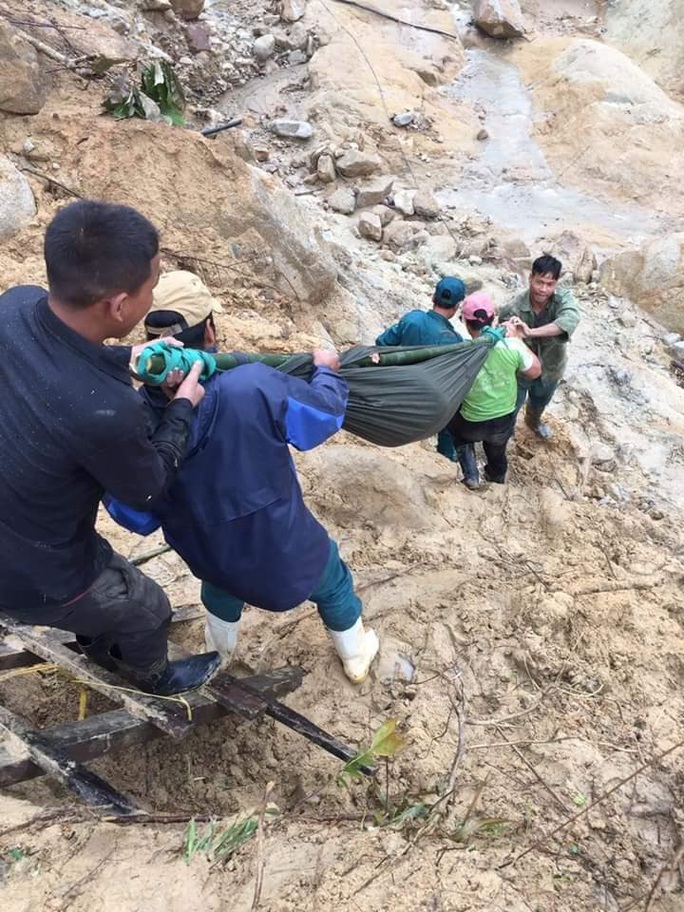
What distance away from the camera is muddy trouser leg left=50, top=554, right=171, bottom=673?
186 centimetres

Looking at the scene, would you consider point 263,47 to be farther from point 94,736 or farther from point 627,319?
point 94,736

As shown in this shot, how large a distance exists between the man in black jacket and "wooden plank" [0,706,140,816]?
30 cm

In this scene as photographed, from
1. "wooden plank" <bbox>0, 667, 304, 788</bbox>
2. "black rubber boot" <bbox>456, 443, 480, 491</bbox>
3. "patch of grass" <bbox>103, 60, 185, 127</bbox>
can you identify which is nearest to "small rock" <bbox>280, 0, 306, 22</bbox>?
"patch of grass" <bbox>103, 60, 185, 127</bbox>

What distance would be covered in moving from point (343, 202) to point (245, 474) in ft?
21.0

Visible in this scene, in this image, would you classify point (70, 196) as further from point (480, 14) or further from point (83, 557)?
point (480, 14)

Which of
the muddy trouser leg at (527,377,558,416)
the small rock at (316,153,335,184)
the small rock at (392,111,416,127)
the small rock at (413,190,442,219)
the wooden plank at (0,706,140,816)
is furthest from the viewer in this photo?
the small rock at (392,111,416,127)

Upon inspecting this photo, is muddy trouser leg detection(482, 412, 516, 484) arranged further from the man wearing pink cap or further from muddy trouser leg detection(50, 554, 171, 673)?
muddy trouser leg detection(50, 554, 171, 673)

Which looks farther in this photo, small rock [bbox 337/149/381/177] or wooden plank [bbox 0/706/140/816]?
small rock [bbox 337/149/381/177]

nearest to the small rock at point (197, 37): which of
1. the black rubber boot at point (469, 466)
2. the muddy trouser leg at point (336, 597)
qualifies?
the black rubber boot at point (469, 466)

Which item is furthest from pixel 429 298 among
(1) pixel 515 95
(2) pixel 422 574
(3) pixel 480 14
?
(3) pixel 480 14

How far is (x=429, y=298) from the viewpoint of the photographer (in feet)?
18.7

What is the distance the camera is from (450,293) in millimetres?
3117

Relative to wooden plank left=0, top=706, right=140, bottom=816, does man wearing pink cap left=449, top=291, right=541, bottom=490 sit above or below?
above

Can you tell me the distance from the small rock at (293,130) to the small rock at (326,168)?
33.5 inches
